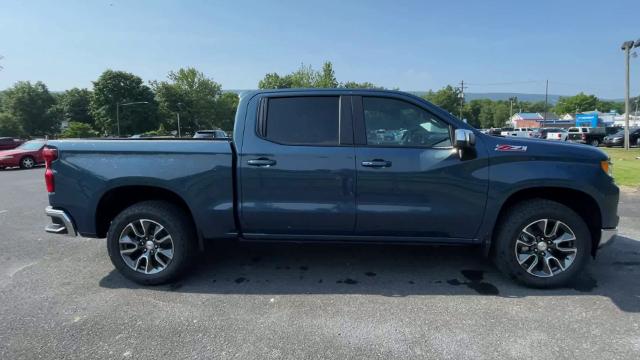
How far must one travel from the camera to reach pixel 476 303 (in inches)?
134

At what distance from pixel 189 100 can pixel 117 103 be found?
19333 millimetres

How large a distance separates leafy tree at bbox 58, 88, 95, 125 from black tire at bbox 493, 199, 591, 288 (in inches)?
3322

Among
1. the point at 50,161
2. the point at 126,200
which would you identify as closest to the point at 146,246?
the point at 126,200

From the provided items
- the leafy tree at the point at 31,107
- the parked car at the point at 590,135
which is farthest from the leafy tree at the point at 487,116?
the leafy tree at the point at 31,107

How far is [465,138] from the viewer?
11.0 ft

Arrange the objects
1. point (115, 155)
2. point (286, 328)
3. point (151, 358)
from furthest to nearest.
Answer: point (115, 155) → point (286, 328) → point (151, 358)

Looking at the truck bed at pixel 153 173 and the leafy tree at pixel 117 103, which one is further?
the leafy tree at pixel 117 103

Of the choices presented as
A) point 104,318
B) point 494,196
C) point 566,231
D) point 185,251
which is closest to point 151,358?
point 104,318

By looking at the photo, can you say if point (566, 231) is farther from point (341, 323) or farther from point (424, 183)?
point (341, 323)

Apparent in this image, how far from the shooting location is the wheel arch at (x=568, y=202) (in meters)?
3.67

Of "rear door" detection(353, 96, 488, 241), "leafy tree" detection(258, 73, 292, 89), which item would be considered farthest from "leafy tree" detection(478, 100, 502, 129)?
"rear door" detection(353, 96, 488, 241)

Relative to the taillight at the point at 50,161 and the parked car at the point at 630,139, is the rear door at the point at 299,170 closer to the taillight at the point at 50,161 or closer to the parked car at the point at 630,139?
the taillight at the point at 50,161

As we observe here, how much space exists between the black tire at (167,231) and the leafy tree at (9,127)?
7399 cm

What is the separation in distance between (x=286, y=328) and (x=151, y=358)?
0.99 metres
